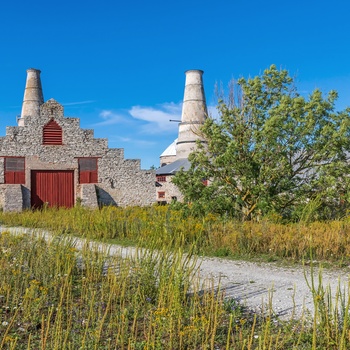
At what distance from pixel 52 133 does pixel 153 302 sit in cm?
2253

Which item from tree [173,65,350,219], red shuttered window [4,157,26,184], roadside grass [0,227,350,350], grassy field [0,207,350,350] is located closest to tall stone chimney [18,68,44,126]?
red shuttered window [4,157,26,184]

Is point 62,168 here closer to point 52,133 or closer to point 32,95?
point 52,133

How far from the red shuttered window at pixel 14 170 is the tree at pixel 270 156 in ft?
47.0

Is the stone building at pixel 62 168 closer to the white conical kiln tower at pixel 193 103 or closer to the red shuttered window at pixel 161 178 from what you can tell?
the red shuttered window at pixel 161 178

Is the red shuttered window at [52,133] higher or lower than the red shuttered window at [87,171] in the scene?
higher

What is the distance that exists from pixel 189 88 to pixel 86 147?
Answer: 11087mm

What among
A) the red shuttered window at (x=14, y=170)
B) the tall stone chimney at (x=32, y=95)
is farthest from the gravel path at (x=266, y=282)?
the tall stone chimney at (x=32, y=95)

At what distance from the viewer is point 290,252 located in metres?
10.2

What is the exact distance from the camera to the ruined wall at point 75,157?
26.6 metres

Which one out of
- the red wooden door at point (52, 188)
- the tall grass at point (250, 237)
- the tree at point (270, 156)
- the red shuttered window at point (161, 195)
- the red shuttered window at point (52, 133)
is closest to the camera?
the tall grass at point (250, 237)

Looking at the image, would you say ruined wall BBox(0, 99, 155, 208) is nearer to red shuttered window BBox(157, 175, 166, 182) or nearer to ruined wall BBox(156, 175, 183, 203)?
ruined wall BBox(156, 175, 183, 203)

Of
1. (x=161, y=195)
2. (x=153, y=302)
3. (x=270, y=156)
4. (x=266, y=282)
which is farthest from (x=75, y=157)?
(x=153, y=302)

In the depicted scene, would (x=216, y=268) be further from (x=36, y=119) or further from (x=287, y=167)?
(x=36, y=119)

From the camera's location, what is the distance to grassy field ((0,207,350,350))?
15.3 ft
